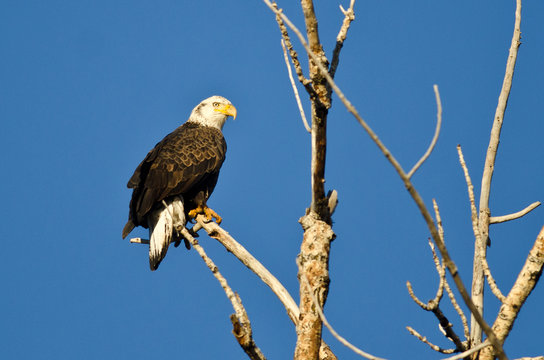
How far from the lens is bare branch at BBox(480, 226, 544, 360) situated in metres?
3.42

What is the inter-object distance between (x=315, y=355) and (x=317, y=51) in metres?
1.87

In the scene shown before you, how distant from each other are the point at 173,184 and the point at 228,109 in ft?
6.91

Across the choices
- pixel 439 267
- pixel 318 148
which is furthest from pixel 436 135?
pixel 318 148

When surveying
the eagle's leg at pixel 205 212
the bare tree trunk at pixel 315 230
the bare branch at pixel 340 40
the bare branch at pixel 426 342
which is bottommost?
the bare branch at pixel 426 342

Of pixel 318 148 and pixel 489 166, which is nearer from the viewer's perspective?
pixel 318 148

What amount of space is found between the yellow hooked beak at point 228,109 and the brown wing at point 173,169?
82cm

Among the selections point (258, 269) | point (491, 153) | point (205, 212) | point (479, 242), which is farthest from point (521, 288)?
point (205, 212)

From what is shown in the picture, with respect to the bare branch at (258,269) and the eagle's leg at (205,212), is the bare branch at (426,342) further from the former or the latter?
the eagle's leg at (205,212)

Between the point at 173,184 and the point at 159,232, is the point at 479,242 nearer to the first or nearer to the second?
the point at 159,232

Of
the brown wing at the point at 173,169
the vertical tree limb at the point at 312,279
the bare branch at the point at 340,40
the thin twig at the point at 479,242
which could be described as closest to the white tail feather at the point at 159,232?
the brown wing at the point at 173,169

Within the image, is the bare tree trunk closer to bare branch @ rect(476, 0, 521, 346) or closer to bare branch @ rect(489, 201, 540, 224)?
bare branch @ rect(476, 0, 521, 346)

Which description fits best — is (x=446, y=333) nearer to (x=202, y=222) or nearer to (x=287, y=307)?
(x=287, y=307)

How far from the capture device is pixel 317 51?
11.7ft

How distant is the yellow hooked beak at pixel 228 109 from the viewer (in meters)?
9.16
